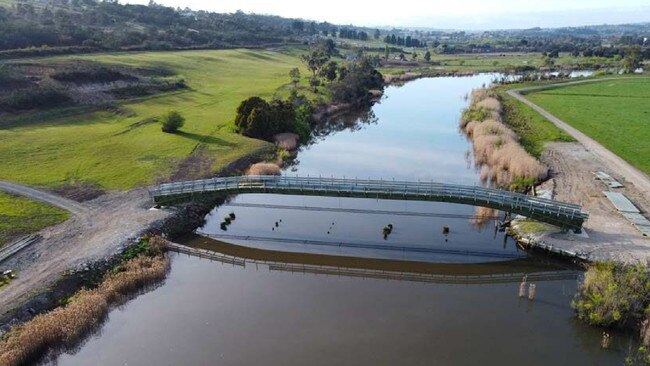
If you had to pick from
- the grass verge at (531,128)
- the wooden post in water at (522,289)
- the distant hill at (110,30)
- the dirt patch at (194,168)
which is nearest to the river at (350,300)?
the wooden post in water at (522,289)

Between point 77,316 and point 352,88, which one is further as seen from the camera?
point 352,88

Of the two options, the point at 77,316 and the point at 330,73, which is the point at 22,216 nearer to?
the point at 77,316

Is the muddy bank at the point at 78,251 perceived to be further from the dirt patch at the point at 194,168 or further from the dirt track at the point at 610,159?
the dirt track at the point at 610,159

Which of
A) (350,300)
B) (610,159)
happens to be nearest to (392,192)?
(350,300)

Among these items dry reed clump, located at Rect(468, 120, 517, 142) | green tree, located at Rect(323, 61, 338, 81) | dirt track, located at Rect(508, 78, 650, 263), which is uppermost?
green tree, located at Rect(323, 61, 338, 81)

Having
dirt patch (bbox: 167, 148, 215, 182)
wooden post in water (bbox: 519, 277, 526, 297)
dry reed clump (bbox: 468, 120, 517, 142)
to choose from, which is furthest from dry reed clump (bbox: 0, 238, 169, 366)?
dry reed clump (bbox: 468, 120, 517, 142)

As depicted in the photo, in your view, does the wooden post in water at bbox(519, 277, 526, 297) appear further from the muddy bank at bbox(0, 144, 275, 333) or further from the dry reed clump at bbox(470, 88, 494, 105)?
the dry reed clump at bbox(470, 88, 494, 105)
